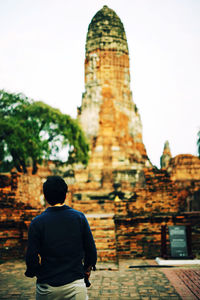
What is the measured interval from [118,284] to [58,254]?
2.93m

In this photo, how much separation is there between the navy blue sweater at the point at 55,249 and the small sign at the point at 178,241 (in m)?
4.68

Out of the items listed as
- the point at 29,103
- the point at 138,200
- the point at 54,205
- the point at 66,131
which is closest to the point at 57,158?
the point at 66,131

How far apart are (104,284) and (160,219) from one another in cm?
302

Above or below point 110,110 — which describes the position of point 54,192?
below

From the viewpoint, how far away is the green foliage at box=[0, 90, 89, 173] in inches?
610

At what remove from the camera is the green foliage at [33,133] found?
15.5m

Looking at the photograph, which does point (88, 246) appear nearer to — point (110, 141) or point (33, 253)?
point (33, 253)

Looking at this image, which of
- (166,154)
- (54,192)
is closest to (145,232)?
(54,192)

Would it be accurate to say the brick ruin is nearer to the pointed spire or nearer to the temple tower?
the temple tower

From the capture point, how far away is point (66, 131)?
61.3 ft

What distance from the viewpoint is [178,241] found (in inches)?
251

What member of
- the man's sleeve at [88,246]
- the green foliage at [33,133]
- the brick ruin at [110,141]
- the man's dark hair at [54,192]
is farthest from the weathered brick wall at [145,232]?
the green foliage at [33,133]

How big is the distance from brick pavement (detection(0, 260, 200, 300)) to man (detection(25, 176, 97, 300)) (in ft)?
7.19

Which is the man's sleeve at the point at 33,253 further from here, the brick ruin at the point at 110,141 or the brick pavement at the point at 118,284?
the brick ruin at the point at 110,141
